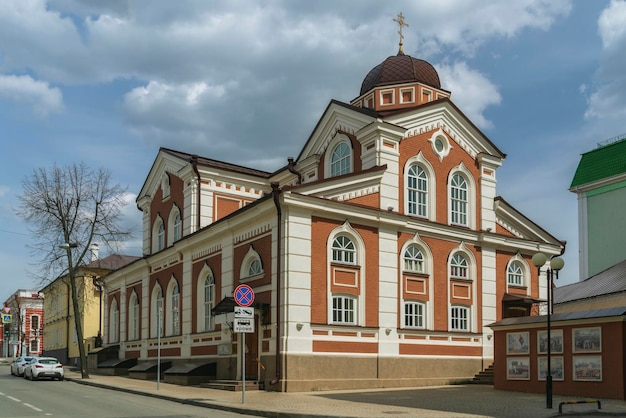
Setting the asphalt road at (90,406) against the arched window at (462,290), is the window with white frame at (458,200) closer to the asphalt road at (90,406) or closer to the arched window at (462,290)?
the arched window at (462,290)

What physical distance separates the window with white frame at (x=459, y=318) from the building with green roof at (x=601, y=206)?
13.8 meters

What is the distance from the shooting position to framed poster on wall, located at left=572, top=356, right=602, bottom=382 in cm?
1875

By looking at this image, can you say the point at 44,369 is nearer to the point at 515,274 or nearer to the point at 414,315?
the point at 414,315

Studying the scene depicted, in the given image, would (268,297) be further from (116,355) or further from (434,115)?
(116,355)

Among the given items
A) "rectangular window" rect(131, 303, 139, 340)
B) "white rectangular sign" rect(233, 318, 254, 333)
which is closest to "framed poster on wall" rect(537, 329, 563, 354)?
"white rectangular sign" rect(233, 318, 254, 333)

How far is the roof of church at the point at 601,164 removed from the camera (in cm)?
3816

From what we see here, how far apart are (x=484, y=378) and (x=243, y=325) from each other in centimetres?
1344

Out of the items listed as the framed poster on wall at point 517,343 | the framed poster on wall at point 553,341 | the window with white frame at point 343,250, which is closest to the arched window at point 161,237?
the window with white frame at point 343,250

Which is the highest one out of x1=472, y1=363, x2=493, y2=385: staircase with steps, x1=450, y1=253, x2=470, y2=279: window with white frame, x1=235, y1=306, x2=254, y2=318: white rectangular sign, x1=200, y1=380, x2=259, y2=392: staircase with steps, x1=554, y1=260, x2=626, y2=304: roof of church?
x1=450, y1=253, x2=470, y2=279: window with white frame

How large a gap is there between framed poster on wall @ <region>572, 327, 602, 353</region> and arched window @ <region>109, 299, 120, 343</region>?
2955cm

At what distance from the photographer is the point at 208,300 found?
30.2m

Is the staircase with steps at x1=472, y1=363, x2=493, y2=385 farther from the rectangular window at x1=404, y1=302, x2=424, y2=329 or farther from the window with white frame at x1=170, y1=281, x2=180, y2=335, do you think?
the window with white frame at x1=170, y1=281, x2=180, y2=335

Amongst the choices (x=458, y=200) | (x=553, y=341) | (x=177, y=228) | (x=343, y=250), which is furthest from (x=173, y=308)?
(x=553, y=341)

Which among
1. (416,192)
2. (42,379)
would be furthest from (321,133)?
(42,379)
